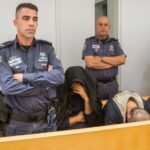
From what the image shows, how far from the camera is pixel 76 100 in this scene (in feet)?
6.59

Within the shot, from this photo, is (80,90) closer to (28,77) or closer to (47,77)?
(47,77)

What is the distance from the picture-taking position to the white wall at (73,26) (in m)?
3.36

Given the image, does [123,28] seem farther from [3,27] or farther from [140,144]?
[140,144]

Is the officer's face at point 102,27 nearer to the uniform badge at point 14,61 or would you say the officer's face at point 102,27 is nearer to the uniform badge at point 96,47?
the uniform badge at point 96,47

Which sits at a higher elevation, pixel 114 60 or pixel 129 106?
pixel 114 60

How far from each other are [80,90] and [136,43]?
220 centimetres

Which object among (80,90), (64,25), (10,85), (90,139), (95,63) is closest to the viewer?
(90,139)

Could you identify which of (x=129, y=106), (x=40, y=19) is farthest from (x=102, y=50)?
(x=129, y=106)

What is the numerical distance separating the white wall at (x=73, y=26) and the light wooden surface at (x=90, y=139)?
2221 millimetres

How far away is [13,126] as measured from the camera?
5.58 ft

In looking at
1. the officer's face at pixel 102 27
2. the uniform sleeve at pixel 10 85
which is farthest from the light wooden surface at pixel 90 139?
the officer's face at pixel 102 27

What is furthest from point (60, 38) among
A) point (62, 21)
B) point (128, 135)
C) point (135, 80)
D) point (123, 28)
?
point (128, 135)

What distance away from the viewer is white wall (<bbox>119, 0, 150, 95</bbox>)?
12.2 feet

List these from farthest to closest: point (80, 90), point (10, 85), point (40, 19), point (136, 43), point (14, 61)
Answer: point (136, 43) → point (40, 19) → point (80, 90) → point (14, 61) → point (10, 85)
